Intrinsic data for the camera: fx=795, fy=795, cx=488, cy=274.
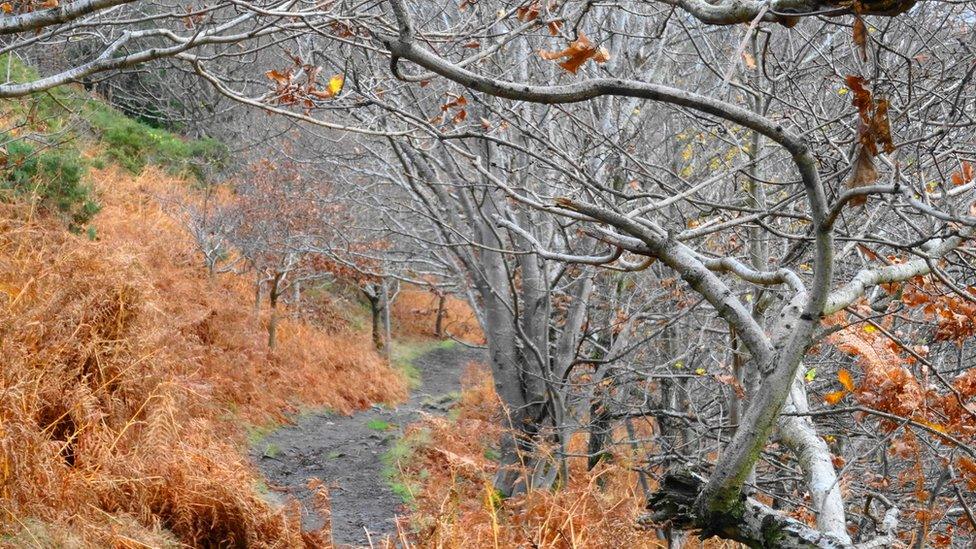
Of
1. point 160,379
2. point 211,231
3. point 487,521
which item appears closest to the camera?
point 487,521

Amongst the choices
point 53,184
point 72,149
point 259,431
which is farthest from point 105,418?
point 72,149

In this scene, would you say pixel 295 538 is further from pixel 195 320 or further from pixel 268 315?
pixel 268 315

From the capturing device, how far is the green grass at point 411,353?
58.9 feet

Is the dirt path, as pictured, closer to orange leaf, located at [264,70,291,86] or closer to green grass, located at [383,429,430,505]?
green grass, located at [383,429,430,505]

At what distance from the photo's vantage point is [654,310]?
8.32 m

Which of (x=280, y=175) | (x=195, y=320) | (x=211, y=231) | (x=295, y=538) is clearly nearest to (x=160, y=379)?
(x=295, y=538)

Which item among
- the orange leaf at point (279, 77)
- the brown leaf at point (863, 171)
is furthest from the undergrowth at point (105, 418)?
the brown leaf at point (863, 171)

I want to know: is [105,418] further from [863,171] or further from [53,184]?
[863,171]

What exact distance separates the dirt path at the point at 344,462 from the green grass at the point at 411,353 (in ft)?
5.59

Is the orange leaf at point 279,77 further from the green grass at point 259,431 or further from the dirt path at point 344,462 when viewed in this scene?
the green grass at point 259,431

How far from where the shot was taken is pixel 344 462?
37.2ft

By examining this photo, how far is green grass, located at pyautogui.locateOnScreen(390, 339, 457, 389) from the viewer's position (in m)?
18.0

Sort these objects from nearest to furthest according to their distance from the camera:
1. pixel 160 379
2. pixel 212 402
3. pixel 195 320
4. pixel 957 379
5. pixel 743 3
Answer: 1. pixel 743 3
2. pixel 957 379
3. pixel 160 379
4. pixel 212 402
5. pixel 195 320

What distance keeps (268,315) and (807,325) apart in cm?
1430
